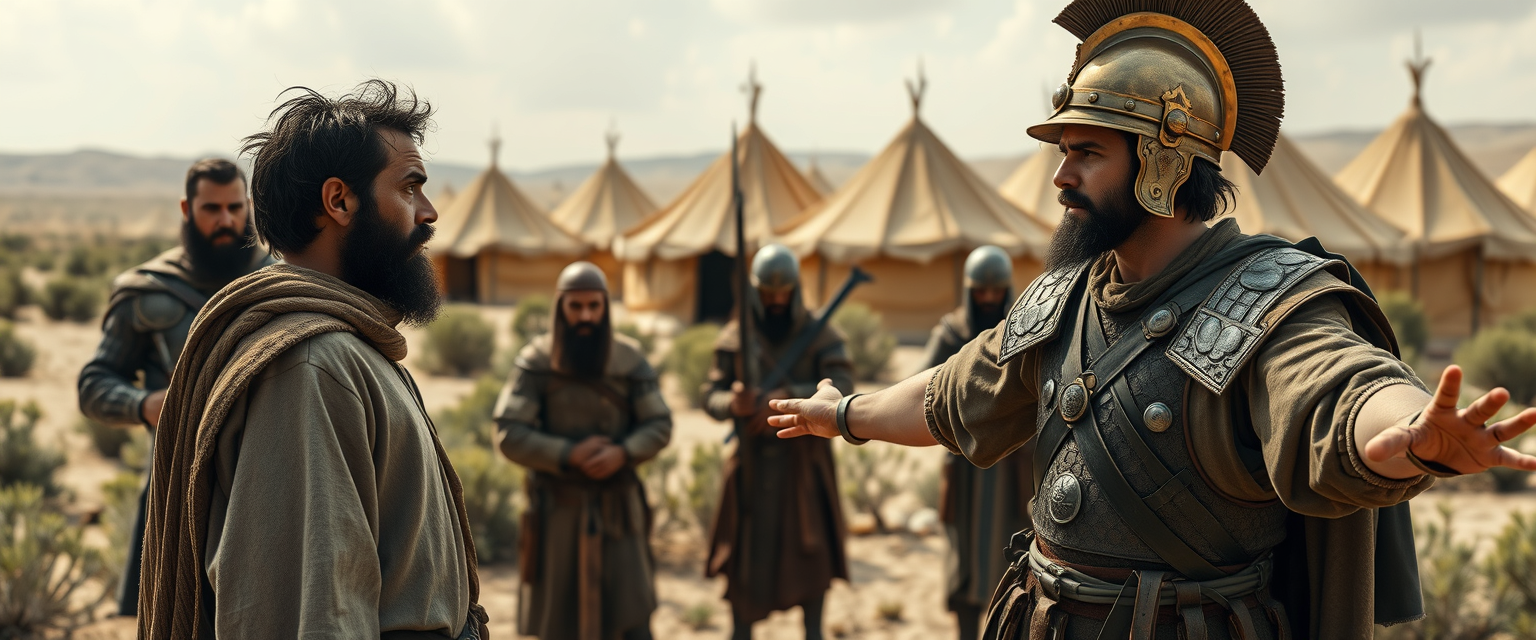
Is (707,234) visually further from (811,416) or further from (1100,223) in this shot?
(1100,223)

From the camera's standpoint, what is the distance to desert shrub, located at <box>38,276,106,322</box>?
684 inches

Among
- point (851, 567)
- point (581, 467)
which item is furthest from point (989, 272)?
point (851, 567)

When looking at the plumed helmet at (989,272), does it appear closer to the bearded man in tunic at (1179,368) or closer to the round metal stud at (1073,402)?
the bearded man in tunic at (1179,368)

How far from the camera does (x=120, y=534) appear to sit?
6.00 m

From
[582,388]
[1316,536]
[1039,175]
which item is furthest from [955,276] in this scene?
[1316,536]

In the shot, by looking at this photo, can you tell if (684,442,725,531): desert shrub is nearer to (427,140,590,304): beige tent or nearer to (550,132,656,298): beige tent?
(427,140,590,304): beige tent

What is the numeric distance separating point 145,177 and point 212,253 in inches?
4944

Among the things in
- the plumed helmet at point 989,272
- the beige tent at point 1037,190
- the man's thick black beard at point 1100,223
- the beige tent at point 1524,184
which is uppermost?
the beige tent at point 1524,184

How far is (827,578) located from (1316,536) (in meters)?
3.36

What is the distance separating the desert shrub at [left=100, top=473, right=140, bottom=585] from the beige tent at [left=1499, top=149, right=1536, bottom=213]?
73.3 ft

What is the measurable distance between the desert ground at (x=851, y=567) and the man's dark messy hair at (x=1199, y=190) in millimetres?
3905

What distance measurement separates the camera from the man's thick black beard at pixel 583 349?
463 centimetres

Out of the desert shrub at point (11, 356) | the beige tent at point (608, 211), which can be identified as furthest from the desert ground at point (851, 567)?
the beige tent at point (608, 211)

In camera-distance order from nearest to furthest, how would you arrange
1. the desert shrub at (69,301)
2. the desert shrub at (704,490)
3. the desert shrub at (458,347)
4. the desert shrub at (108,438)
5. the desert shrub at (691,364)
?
the desert shrub at (704,490), the desert shrub at (108,438), the desert shrub at (691,364), the desert shrub at (458,347), the desert shrub at (69,301)
